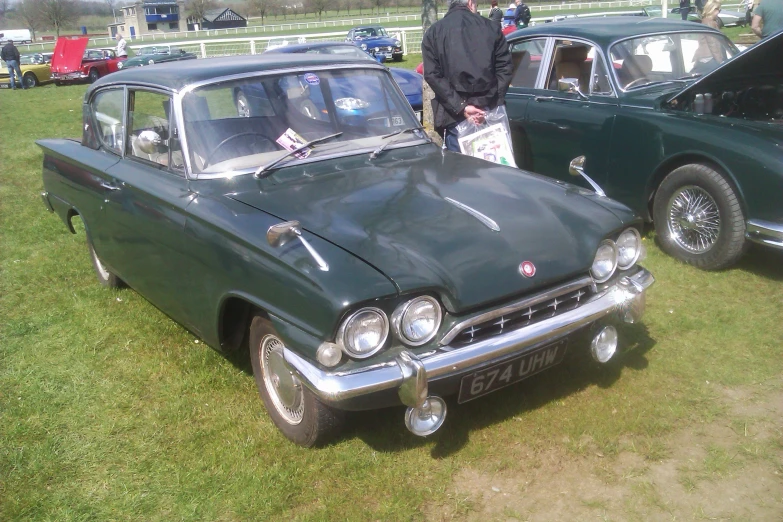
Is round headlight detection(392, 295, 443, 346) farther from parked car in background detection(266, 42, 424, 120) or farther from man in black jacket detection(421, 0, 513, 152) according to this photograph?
parked car in background detection(266, 42, 424, 120)

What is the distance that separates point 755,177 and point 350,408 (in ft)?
11.0

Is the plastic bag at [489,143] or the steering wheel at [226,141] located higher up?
the steering wheel at [226,141]

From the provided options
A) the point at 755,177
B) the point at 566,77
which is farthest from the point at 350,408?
the point at 566,77

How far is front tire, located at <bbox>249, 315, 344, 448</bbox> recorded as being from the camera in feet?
10.0

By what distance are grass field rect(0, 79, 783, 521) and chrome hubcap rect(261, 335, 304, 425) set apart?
0.16m

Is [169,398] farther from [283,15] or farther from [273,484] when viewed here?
[283,15]

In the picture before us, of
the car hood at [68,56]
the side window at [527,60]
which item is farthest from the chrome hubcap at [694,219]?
the car hood at [68,56]

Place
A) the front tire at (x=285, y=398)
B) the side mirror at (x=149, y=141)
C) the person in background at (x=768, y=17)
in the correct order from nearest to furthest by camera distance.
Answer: the front tire at (x=285, y=398)
the side mirror at (x=149, y=141)
the person in background at (x=768, y=17)

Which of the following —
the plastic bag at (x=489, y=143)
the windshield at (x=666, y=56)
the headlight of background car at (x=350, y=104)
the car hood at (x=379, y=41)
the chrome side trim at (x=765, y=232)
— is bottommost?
the chrome side trim at (x=765, y=232)

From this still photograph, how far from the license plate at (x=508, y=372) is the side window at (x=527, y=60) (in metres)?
3.88

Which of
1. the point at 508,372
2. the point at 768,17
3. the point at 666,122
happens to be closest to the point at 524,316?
the point at 508,372

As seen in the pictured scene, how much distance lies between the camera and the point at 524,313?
3.03 meters

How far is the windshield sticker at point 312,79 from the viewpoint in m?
4.00

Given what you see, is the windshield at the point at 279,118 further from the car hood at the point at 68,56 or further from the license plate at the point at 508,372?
the car hood at the point at 68,56
